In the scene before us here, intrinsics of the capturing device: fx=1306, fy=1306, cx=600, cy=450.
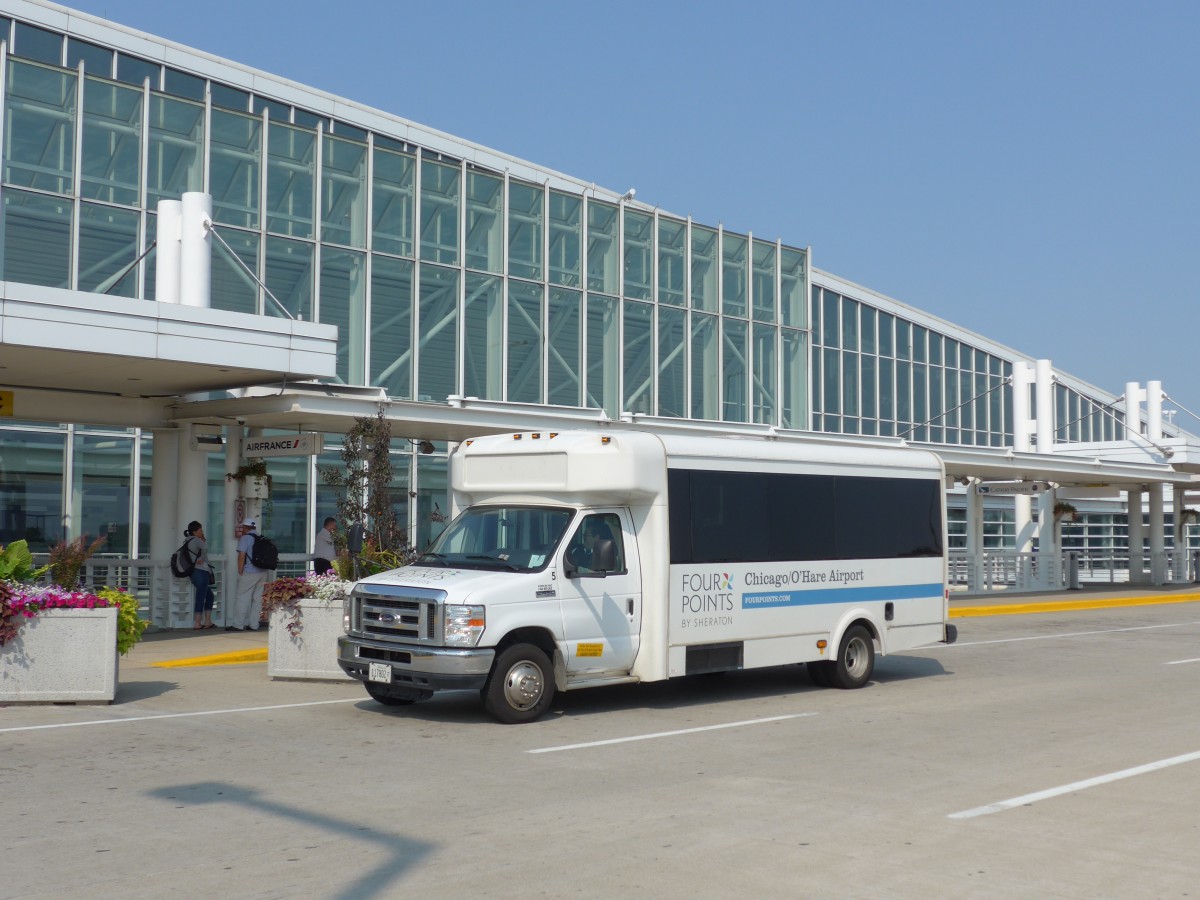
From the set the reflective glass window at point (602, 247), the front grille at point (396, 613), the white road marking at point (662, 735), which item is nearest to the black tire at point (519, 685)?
the front grille at point (396, 613)

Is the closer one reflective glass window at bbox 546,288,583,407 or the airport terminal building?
the airport terminal building

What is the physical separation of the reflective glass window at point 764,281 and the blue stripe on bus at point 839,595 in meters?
20.1

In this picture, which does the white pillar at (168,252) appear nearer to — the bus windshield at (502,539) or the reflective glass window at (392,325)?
the reflective glass window at (392,325)

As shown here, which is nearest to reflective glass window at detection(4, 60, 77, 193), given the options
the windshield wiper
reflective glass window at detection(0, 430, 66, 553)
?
reflective glass window at detection(0, 430, 66, 553)

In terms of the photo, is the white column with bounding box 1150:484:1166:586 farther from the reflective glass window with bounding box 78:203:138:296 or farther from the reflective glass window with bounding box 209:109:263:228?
the reflective glass window with bounding box 78:203:138:296

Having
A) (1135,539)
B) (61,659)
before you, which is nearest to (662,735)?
(61,659)

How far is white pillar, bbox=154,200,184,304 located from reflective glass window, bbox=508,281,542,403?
36.1ft

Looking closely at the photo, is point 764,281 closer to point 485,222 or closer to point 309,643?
point 485,222

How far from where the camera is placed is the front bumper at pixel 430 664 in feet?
37.5

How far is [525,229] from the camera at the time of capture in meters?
30.4

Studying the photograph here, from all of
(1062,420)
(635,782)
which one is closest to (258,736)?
(635,782)

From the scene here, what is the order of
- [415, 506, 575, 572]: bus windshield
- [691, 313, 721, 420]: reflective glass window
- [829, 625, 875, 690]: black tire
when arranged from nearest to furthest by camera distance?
[415, 506, 575, 572]: bus windshield, [829, 625, 875, 690]: black tire, [691, 313, 721, 420]: reflective glass window

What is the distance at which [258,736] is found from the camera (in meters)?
11.0

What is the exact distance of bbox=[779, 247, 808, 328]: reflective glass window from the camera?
36312mm
